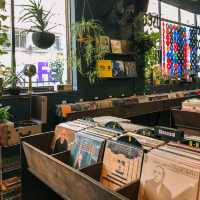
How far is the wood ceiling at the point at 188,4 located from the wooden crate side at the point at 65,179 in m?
5.52

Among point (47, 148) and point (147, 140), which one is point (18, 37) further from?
point (147, 140)

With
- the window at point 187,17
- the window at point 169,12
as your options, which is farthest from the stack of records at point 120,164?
the window at point 187,17

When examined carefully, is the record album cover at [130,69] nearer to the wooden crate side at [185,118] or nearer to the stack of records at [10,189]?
the wooden crate side at [185,118]

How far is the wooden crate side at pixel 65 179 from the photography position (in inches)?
39.8

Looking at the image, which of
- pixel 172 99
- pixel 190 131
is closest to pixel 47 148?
pixel 190 131

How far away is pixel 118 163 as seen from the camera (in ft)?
4.21

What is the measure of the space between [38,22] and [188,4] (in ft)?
15.4

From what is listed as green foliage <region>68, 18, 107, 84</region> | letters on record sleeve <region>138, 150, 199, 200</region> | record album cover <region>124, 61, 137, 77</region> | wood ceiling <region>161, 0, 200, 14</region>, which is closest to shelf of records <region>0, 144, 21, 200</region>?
green foliage <region>68, 18, 107, 84</region>

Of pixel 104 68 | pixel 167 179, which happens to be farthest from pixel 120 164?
pixel 104 68

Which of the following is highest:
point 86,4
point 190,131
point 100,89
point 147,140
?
point 86,4

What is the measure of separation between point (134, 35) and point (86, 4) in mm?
1068

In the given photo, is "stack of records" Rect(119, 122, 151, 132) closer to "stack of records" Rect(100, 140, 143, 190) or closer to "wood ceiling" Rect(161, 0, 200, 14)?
"stack of records" Rect(100, 140, 143, 190)

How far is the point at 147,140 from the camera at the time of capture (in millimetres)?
1327

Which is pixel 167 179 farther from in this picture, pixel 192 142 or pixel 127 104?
pixel 127 104
